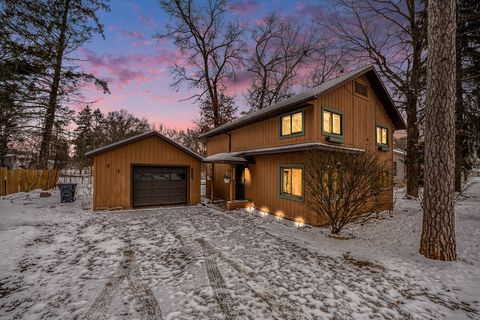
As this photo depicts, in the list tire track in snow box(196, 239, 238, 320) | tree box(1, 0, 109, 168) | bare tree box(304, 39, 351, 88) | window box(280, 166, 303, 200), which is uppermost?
bare tree box(304, 39, 351, 88)

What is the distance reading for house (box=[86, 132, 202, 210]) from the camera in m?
11.3

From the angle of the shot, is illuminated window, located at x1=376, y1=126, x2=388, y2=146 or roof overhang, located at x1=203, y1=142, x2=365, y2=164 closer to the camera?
roof overhang, located at x1=203, y1=142, x2=365, y2=164

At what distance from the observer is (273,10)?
22.0 m

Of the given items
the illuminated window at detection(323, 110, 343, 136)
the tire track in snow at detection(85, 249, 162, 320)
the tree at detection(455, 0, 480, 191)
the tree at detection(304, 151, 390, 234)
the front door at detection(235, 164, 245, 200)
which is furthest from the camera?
the tree at detection(455, 0, 480, 191)

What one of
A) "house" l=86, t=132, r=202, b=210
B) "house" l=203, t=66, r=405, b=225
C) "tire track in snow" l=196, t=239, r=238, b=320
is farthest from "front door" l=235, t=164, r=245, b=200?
"tire track in snow" l=196, t=239, r=238, b=320

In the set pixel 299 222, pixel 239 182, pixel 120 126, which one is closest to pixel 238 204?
pixel 239 182

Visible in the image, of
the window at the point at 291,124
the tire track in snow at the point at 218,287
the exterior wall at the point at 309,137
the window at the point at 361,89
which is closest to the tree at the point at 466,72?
the exterior wall at the point at 309,137

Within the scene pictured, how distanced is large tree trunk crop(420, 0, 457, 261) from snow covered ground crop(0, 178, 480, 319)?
2.06 ft

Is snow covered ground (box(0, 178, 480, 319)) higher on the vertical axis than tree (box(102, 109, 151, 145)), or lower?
lower

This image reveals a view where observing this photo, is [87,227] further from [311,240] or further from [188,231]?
Result: [311,240]

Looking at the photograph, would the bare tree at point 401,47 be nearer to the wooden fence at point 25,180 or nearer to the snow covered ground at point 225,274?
the snow covered ground at point 225,274

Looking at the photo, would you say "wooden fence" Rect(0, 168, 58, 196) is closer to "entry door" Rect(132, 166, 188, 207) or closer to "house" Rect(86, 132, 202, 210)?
"house" Rect(86, 132, 202, 210)

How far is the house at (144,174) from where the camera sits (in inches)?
444

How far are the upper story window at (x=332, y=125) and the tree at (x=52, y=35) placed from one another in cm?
1040
